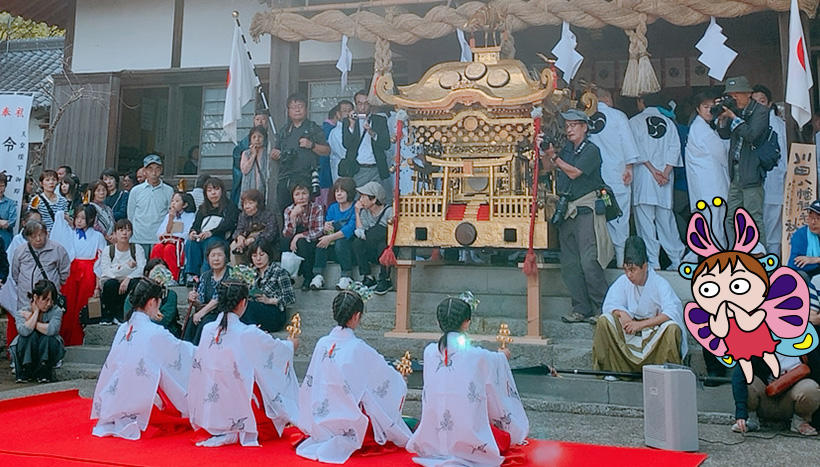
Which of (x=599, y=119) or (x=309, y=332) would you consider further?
(x=599, y=119)

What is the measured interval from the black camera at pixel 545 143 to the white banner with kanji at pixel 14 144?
6.38 m

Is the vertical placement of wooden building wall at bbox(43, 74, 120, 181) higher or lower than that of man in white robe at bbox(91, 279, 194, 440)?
higher

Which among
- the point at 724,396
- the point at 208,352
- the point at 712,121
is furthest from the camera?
the point at 712,121

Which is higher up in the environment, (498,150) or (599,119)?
(599,119)

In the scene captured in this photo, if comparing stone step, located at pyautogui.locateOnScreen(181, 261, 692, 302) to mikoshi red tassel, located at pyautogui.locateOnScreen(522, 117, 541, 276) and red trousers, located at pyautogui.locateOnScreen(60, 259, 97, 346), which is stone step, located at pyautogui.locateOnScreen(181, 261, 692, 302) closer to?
mikoshi red tassel, located at pyautogui.locateOnScreen(522, 117, 541, 276)

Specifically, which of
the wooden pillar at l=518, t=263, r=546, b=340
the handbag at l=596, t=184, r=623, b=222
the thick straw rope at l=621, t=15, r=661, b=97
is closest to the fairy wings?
the wooden pillar at l=518, t=263, r=546, b=340

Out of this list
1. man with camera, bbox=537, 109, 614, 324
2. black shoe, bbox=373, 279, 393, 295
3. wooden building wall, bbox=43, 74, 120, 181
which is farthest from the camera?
wooden building wall, bbox=43, 74, 120, 181

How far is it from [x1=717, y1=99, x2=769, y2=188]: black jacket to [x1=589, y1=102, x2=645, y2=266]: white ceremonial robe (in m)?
1.02

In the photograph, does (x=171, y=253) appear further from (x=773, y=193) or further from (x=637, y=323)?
(x=773, y=193)

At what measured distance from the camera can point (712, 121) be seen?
25.2 ft

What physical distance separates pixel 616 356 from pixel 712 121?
3.37m

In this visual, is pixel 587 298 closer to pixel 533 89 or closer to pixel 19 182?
pixel 533 89

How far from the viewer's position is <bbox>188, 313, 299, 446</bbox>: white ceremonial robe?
494cm

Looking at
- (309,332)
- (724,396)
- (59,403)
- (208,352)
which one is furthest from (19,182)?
(724,396)
